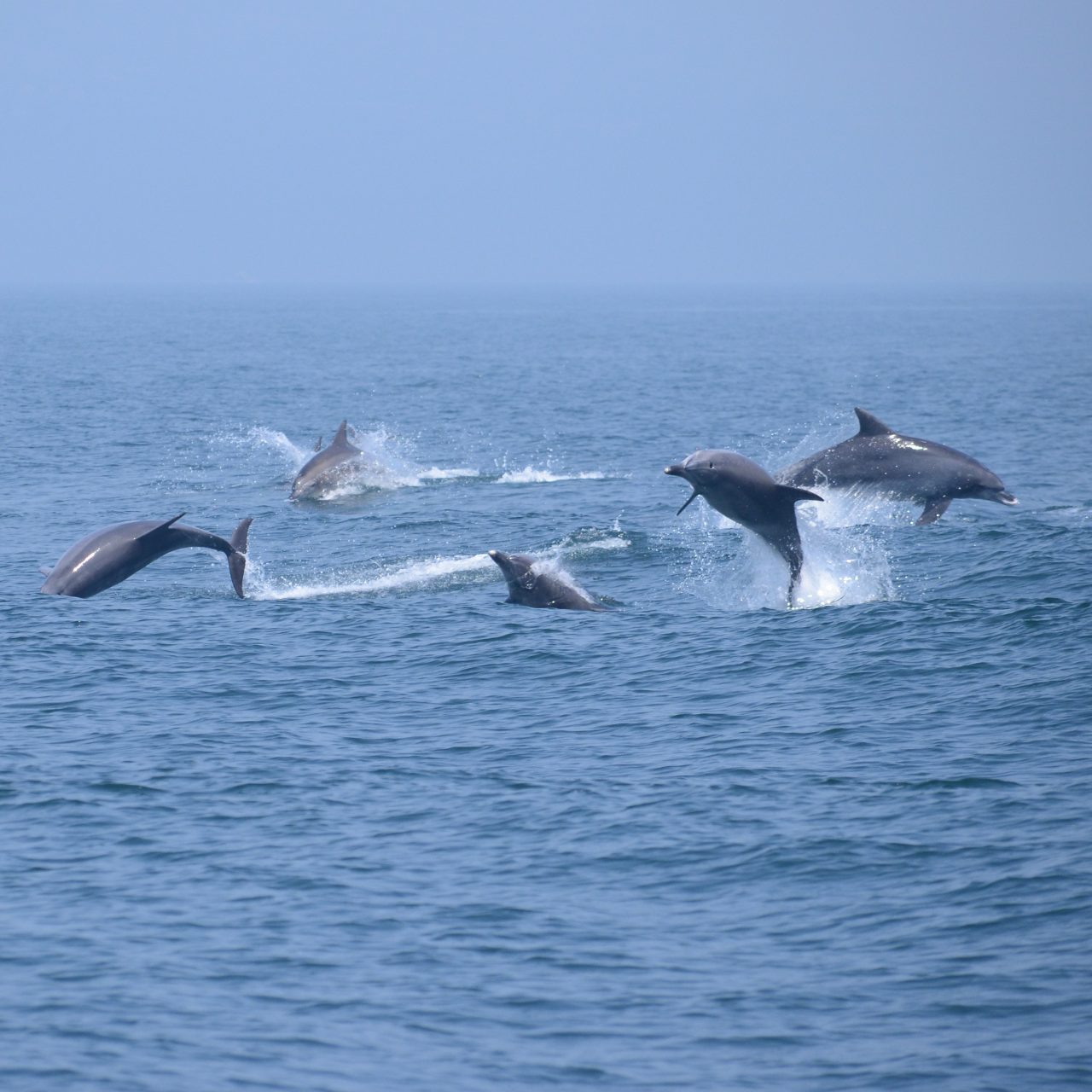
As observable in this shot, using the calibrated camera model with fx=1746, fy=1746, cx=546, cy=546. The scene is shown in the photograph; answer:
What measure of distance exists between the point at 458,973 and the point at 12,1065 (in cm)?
354

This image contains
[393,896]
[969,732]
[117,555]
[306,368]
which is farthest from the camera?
[306,368]

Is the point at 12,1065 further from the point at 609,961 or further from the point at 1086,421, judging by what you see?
the point at 1086,421

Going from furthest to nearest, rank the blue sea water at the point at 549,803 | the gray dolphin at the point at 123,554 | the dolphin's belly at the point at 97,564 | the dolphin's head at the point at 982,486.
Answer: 1. the dolphin's head at the point at 982,486
2. the dolphin's belly at the point at 97,564
3. the gray dolphin at the point at 123,554
4. the blue sea water at the point at 549,803

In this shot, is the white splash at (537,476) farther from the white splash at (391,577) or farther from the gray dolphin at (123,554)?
the gray dolphin at (123,554)

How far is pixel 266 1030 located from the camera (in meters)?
13.4

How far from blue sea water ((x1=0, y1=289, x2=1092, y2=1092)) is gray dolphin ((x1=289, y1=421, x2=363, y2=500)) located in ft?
2.80

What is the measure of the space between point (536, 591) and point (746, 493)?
13.8 ft

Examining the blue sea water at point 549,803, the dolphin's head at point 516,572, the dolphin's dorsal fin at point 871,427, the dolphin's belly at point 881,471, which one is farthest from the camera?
the dolphin's dorsal fin at point 871,427

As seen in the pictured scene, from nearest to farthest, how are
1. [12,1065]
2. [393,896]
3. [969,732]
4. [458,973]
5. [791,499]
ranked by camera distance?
[12,1065]
[458,973]
[393,896]
[969,732]
[791,499]

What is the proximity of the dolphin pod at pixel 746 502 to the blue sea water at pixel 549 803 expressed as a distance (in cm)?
59

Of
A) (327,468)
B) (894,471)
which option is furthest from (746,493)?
(327,468)

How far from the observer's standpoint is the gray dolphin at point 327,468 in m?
40.3

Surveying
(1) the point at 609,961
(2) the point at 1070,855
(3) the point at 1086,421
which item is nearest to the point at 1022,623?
(2) the point at 1070,855

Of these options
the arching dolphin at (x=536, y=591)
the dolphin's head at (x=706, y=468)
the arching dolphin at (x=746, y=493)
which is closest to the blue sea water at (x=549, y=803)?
the arching dolphin at (x=536, y=591)
